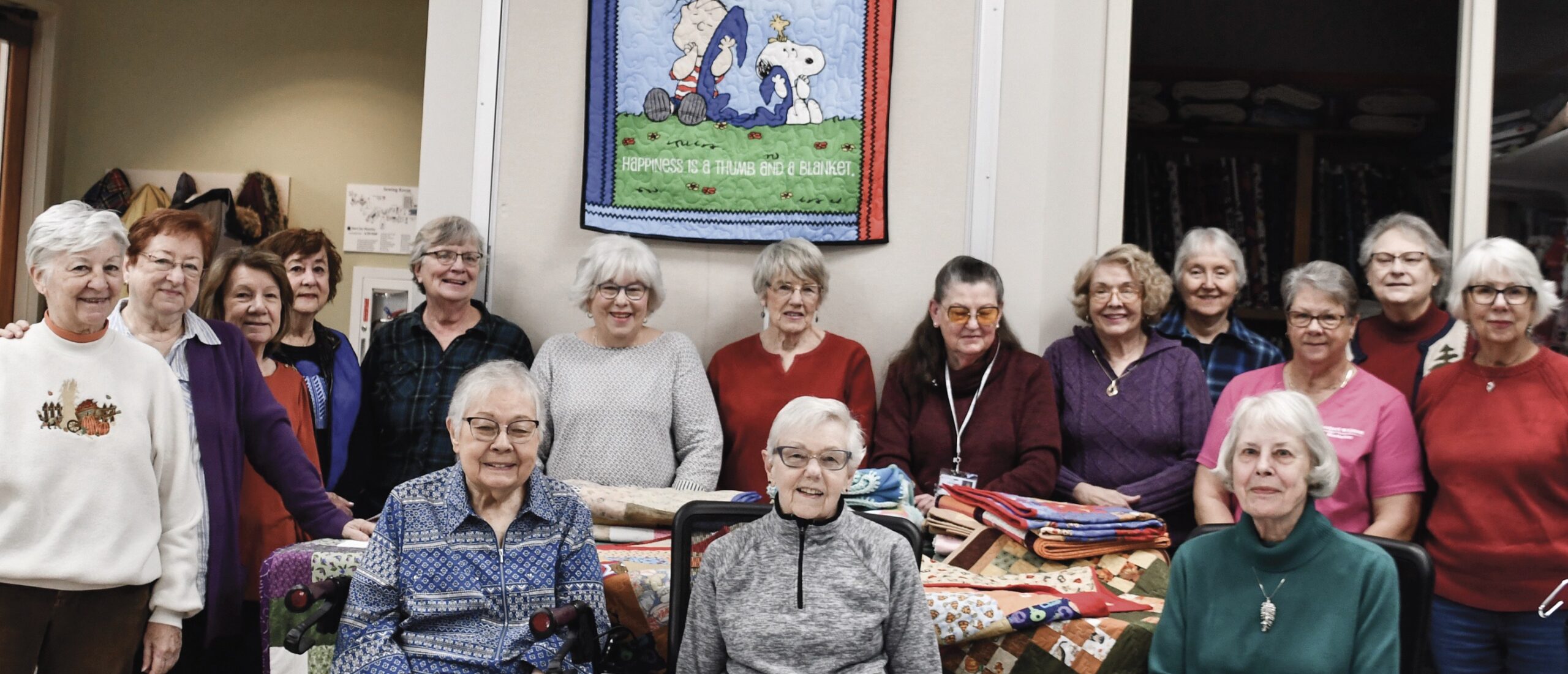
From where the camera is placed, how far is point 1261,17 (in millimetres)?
5445

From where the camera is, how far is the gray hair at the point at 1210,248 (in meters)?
3.47

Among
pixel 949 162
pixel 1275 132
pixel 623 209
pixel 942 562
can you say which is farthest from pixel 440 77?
pixel 1275 132

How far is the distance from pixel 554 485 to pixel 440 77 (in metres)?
1.93

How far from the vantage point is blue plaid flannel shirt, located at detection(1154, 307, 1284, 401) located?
11.3 ft

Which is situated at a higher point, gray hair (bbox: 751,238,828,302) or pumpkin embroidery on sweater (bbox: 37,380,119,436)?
gray hair (bbox: 751,238,828,302)

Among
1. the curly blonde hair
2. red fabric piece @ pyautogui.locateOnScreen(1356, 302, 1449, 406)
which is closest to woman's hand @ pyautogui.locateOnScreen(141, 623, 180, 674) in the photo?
the curly blonde hair

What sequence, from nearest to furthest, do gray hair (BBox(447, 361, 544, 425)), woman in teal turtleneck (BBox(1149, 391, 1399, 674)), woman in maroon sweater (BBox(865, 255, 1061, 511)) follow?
1. woman in teal turtleneck (BBox(1149, 391, 1399, 674))
2. gray hair (BBox(447, 361, 544, 425))
3. woman in maroon sweater (BBox(865, 255, 1061, 511))

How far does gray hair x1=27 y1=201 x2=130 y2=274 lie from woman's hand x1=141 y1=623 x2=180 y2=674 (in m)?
0.77

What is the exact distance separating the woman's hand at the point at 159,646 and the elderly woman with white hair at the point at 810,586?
1086 millimetres

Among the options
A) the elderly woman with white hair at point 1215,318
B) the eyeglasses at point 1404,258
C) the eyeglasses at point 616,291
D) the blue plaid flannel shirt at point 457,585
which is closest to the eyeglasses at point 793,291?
the eyeglasses at point 616,291

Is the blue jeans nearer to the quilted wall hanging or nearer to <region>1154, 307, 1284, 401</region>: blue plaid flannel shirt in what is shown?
<region>1154, 307, 1284, 401</region>: blue plaid flannel shirt

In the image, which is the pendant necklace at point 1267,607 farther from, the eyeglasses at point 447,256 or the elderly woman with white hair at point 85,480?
the eyeglasses at point 447,256

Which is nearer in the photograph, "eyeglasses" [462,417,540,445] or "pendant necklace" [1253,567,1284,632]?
"pendant necklace" [1253,567,1284,632]

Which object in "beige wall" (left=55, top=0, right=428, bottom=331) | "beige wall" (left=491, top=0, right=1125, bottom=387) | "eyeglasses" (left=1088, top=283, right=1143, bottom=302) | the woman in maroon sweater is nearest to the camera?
the woman in maroon sweater
